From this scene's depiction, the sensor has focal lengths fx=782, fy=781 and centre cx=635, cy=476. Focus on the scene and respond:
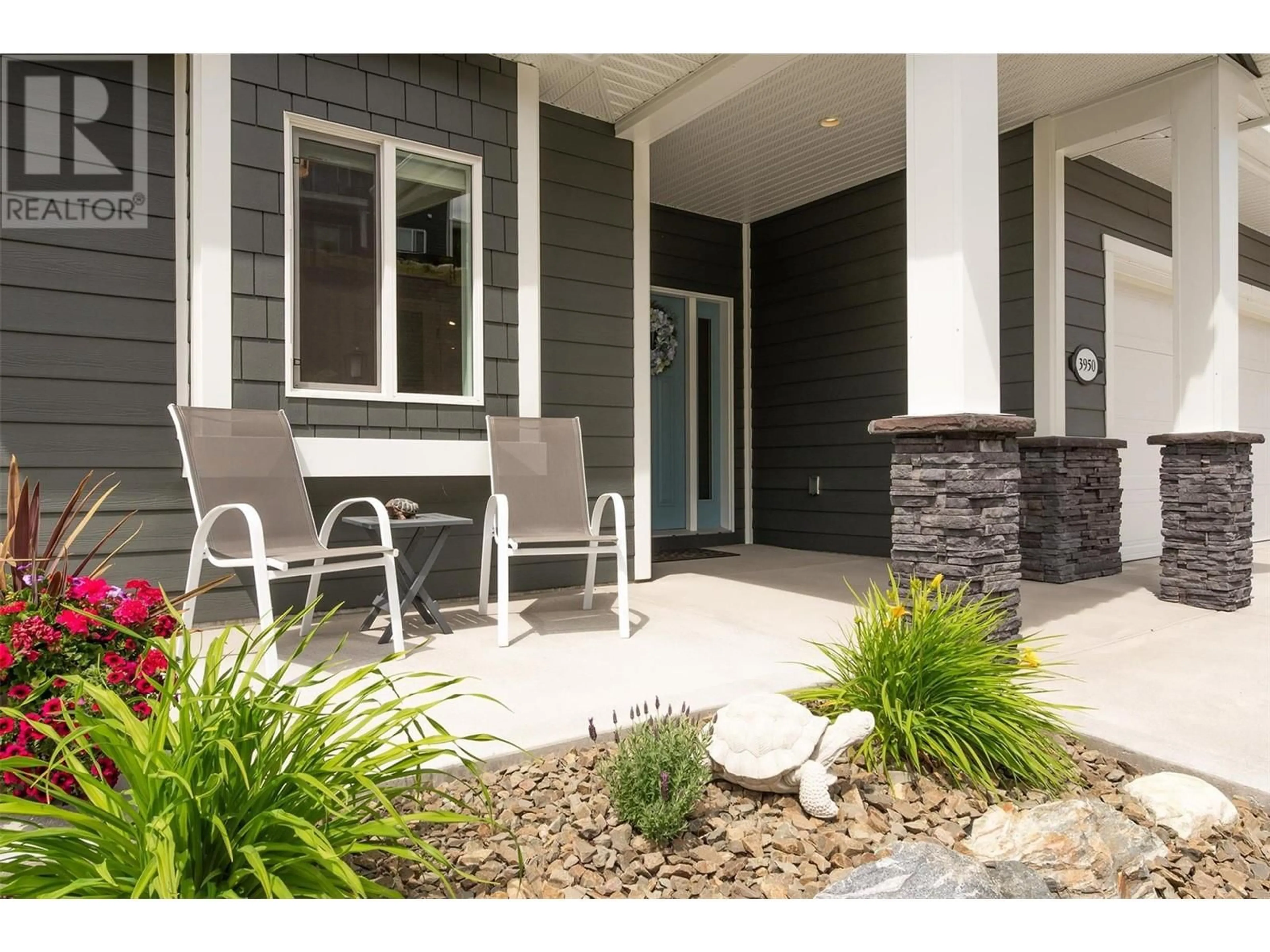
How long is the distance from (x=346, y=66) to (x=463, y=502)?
7.14 feet

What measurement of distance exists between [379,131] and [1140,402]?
5526 mm

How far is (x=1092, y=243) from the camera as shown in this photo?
532cm

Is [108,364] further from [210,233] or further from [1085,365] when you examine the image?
[1085,365]

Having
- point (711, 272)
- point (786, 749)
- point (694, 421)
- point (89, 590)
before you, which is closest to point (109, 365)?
point (89, 590)

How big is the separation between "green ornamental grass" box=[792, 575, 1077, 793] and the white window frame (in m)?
2.52

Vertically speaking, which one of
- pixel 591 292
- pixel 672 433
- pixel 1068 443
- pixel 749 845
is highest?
pixel 591 292

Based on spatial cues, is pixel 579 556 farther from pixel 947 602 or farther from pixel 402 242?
pixel 947 602

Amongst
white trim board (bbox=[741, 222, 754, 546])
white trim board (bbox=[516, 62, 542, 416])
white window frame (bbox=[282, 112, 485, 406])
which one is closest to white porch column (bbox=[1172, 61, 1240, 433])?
white trim board (bbox=[741, 222, 754, 546])

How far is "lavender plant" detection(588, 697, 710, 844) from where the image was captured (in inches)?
61.9

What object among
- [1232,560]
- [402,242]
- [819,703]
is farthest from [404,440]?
[1232,560]

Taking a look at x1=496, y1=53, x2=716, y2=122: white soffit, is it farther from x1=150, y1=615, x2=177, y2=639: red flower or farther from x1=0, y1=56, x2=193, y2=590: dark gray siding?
x1=150, y1=615, x2=177, y2=639: red flower

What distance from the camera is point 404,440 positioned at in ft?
12.4

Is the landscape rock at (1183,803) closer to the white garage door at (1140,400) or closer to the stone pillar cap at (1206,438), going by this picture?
the stone pillar cap at (1206,438)

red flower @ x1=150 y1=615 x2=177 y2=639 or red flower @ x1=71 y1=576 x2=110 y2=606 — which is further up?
red flower @ x1=71 y1=576 x2=110 y2=606
